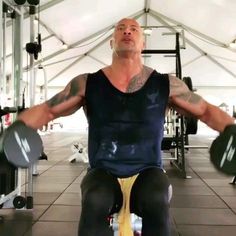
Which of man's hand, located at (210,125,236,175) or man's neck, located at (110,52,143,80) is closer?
man's hand, located at (210,125,236,175)

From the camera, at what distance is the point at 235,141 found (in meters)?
1.29

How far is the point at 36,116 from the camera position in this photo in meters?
1.44

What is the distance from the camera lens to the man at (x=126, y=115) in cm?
140

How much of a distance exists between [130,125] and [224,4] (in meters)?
7.80

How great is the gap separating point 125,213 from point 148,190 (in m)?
0.15

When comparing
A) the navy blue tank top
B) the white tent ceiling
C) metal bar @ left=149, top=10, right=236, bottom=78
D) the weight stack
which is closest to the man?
the navy blue tank top

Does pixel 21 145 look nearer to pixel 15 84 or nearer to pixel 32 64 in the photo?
pixel 15 84

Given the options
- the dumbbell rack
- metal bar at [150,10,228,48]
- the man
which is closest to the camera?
the man

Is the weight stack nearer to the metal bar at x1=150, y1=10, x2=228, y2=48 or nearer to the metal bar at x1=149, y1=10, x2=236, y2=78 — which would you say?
the metal bar at x1=150, y1=10, x2=228, y2=48

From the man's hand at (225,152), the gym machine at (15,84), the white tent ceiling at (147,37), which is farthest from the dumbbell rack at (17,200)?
the white tent ceiling at (147,37)

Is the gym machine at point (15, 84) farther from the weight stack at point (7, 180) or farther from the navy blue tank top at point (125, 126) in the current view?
the navy blue tank top at point (125, 126)

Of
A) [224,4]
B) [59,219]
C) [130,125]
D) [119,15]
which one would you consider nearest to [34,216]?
[59,219]

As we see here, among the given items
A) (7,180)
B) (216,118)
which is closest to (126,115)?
(216,118)

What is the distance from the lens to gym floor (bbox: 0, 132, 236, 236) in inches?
100
